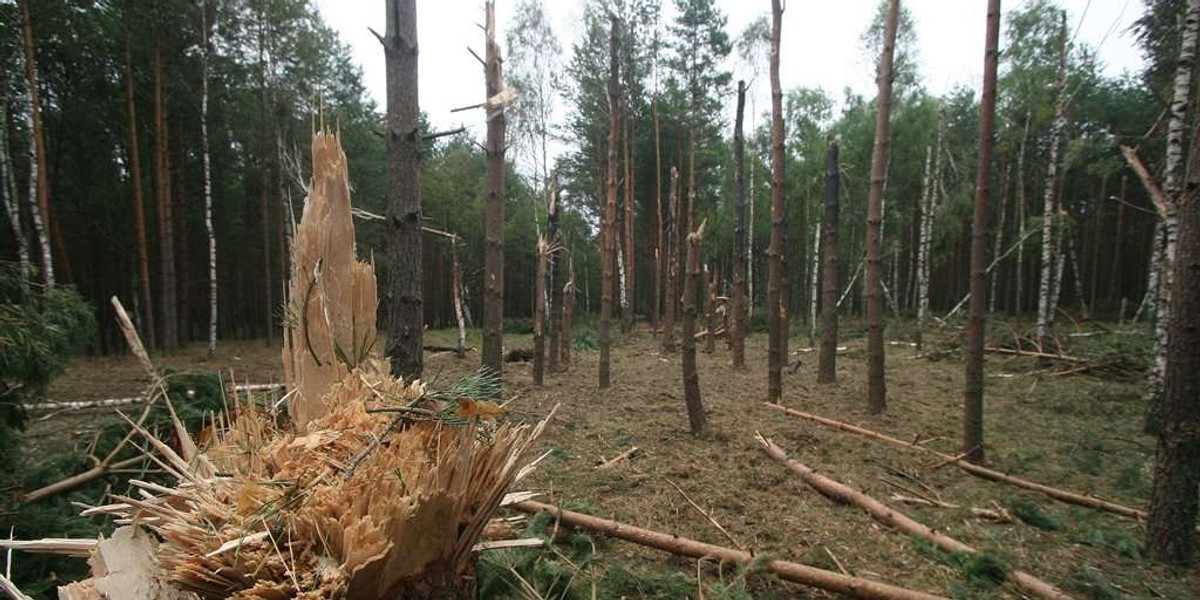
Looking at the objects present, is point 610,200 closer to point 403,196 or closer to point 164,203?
point 403,196

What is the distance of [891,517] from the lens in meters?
4.22

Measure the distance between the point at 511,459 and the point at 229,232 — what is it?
2457 cm

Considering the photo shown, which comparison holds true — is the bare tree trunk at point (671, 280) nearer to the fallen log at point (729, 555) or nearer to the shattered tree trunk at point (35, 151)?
the fallen log at point (729, 555)

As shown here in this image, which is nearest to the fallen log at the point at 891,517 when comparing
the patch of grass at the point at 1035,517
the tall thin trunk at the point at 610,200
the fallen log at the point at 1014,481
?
the patch of grass at the point at 1035,517

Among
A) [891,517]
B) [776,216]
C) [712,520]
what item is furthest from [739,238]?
[712,520]

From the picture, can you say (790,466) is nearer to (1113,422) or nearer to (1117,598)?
(1117,598)

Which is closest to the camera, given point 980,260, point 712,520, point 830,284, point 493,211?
point 712,520

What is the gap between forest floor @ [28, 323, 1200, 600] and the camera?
3.46m

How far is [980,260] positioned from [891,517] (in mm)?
3209

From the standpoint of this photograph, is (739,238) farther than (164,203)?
No

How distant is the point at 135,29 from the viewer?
13258mm

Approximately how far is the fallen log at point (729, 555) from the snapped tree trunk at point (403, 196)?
5.14 ft

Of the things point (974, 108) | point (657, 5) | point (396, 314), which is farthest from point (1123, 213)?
point (396, 314)

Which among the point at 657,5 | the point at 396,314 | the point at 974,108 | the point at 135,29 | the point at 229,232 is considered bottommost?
the point at 396,314
